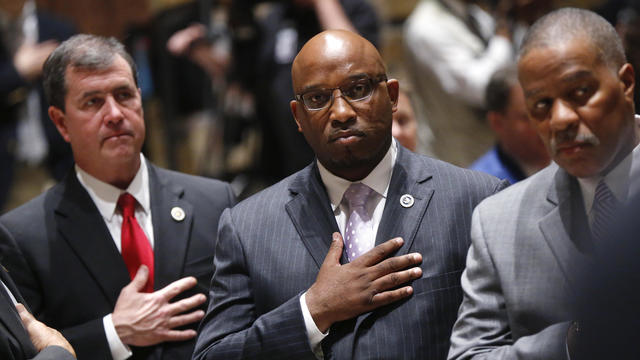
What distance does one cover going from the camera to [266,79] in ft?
17.7

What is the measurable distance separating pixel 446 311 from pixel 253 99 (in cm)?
358

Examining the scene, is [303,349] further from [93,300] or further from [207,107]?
[207,107]

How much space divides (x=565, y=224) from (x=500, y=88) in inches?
71.6

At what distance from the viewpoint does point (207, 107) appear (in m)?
6.46

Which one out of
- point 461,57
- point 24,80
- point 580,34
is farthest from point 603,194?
point 24,80

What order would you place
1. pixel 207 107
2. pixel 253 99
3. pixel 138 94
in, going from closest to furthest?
pixel 138 94 → pixel 253 99 → pixel 207 107

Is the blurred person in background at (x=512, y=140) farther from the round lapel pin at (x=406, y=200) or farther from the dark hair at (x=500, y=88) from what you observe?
the round lapel pin at (x=406, y=200)

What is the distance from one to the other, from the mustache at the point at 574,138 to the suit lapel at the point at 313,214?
2.28 ft

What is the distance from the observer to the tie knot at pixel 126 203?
3.24m

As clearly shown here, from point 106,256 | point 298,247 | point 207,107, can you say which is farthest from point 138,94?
point 207,107

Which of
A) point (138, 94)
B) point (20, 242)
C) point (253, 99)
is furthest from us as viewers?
point (253, 99)

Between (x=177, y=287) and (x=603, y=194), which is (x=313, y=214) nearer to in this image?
(x=177, y=287)

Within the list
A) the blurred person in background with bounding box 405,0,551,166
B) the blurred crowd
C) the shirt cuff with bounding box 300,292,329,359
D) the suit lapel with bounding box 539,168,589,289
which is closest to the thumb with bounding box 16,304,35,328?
the shirt cuff with bounding box 300,292,329,359

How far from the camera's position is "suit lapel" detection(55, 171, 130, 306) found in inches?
123
